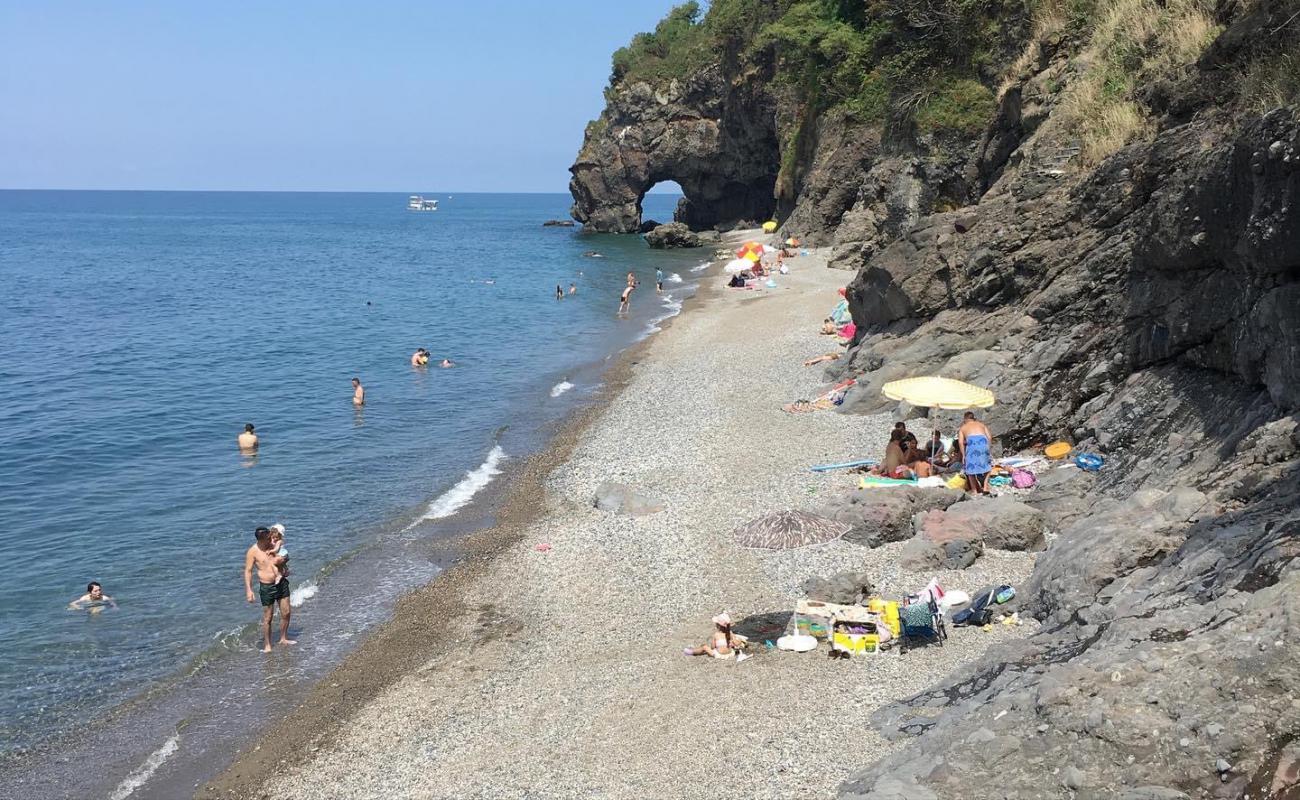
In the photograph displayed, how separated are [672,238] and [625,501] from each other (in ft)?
213

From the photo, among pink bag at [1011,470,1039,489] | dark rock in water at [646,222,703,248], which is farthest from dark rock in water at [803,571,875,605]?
dark rock in water at [646,222,703,248]

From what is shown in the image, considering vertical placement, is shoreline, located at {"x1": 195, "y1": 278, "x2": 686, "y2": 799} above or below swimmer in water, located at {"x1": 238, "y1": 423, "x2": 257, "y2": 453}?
below

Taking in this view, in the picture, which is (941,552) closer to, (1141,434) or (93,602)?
(1141,434)

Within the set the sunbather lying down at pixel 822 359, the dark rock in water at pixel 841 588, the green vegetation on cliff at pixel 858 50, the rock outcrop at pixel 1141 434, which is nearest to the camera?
the rock outcrop at pixel 1141 434

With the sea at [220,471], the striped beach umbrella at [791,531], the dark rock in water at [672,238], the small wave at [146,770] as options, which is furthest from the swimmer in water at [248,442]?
the dark rock in water at [672,238]

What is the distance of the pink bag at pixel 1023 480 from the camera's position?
15923 millimetres

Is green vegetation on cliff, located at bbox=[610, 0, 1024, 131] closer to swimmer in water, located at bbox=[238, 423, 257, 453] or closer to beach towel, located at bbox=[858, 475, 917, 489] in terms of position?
beach towel, located at bbox=[858, 475, 917, 489]

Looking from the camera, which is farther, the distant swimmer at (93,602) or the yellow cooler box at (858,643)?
the distant swimmer at (93,602)

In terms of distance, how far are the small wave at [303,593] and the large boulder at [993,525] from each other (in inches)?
394

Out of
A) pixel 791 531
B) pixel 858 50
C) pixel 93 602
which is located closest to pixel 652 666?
pixel 791 531

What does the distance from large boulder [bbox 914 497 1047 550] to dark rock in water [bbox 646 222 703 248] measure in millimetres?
68956

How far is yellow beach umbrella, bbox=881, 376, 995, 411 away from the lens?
17.3m

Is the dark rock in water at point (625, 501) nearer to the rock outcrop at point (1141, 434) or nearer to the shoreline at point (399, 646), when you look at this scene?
the shoreline at point (399, 646)

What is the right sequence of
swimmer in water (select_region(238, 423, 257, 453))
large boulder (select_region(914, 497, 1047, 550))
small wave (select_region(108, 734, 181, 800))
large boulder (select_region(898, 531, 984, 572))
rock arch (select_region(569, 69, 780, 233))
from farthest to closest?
rock arch (select_region(569, 69, 780, 233)) → swimmer in water (select_region(238, 423, 257, 453)) → large boulder (select_region(914, 497, 1047, 550)) → large boulder (select_region(898, 531, 984, 572)) → small wave (select_region(108, 734, 181, 800))
